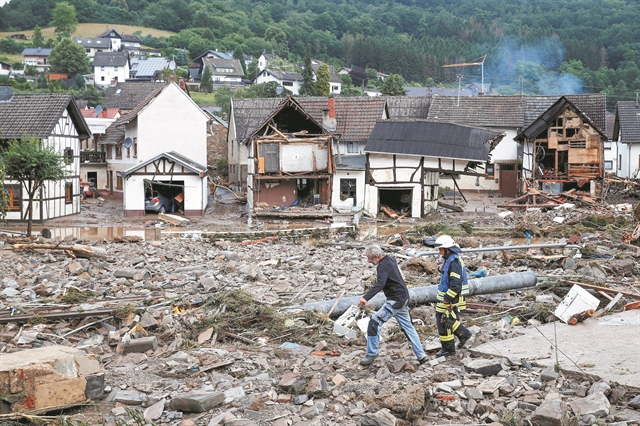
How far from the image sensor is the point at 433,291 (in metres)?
13.8

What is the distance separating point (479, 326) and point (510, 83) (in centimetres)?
12455

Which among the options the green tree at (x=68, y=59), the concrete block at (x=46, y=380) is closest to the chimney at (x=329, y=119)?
the concrete block at (x=46, y=380)

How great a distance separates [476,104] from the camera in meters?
A: 50.0

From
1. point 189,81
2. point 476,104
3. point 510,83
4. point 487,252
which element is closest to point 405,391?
point 487,252

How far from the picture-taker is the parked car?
37.6 meters

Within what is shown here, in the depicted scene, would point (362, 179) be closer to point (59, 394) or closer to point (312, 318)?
point (312, 318)

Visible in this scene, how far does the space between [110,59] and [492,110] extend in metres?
90.8

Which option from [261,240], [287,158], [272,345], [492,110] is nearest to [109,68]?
[492,110]

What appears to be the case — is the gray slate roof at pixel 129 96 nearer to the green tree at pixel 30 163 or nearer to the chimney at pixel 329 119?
the chimney at pixel 329 119

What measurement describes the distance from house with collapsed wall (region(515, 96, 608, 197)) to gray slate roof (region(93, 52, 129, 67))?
94.7 meters

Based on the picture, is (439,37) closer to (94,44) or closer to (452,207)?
(94,44)

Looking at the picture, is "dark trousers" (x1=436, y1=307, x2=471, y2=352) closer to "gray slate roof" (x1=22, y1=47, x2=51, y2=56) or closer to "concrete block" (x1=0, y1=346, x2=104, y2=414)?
"concrete block" (x1=0, y1=346, x2=104, y2=414)

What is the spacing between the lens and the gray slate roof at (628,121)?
4600 centimetres

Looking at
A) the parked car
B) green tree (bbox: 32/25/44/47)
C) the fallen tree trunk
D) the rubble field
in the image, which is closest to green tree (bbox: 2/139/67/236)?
the fallen tree trunk
